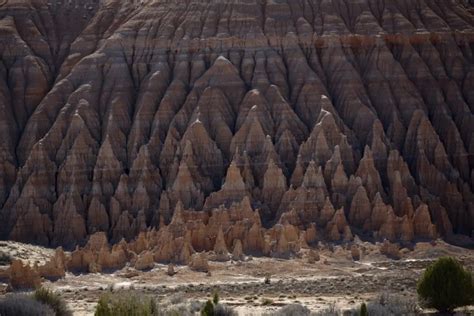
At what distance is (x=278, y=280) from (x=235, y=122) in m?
19.4

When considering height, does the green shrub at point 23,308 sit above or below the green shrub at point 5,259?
below

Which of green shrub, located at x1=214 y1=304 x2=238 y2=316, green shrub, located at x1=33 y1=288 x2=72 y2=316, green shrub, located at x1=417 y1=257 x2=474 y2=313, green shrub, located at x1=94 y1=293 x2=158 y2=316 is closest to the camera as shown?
green shrub, located at x1=94 y1=293 x2=158 y2=316

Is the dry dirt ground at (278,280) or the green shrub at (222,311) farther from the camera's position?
the dry dirt ground at (278,280)

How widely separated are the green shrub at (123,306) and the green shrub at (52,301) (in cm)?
776

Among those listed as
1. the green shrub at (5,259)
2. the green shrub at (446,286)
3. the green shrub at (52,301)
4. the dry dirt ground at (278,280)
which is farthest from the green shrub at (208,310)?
the green shrub at (5,259)

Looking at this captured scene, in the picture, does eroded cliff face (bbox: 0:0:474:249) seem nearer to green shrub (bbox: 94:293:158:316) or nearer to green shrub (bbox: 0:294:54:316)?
green shrub (bbox: 0:294:54:316)

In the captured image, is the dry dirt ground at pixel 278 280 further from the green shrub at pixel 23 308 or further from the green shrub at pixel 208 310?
the green shrub at pixel 23 308

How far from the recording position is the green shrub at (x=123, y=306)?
→ 5828 centimetres

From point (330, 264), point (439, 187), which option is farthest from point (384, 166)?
point (330, 264)

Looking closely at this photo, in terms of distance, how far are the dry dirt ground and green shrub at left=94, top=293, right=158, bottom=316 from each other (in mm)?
13936

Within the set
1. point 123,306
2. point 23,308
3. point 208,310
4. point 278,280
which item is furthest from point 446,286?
point 23,308

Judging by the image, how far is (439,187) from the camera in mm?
101375

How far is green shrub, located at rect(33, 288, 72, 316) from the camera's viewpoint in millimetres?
67875

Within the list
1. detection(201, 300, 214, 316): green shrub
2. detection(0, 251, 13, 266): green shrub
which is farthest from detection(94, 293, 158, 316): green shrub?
detection(0, 251, 13, 266): green shrub
